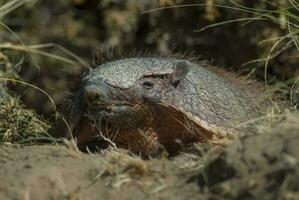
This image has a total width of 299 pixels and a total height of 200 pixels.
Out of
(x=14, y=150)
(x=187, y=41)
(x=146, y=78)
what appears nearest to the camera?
(x=14, y=150)

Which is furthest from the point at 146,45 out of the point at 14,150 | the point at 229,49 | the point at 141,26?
the point at 14,150

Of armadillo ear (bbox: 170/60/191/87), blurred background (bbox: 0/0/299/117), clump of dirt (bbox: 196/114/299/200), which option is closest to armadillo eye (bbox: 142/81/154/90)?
armadillo ear (bbox: 170/60/191/87)

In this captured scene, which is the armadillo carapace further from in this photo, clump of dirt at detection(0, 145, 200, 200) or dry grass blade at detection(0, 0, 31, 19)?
clump of dirt at detection(0, 145, 200, 200)

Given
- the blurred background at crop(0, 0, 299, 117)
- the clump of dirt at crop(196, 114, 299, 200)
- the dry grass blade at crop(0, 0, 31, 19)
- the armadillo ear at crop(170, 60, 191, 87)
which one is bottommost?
the blurred background at crop(0, 0, 299, 117)

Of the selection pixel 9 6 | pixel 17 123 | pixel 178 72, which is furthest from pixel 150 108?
pixel 9 6

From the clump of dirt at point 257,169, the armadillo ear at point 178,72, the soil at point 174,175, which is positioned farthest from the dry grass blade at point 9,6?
the clump of dirt at point 257,169

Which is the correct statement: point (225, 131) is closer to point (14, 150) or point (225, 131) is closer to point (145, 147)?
point (145, 147)

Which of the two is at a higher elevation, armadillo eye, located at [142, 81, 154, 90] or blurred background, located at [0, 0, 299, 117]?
armadillo eye, located at [142, 81, 154, 90]

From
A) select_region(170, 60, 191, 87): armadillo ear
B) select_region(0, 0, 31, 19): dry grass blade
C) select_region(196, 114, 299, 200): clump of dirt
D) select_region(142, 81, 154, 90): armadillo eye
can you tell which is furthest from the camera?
select_region(170, 60, 191, 87): armadillo ear
